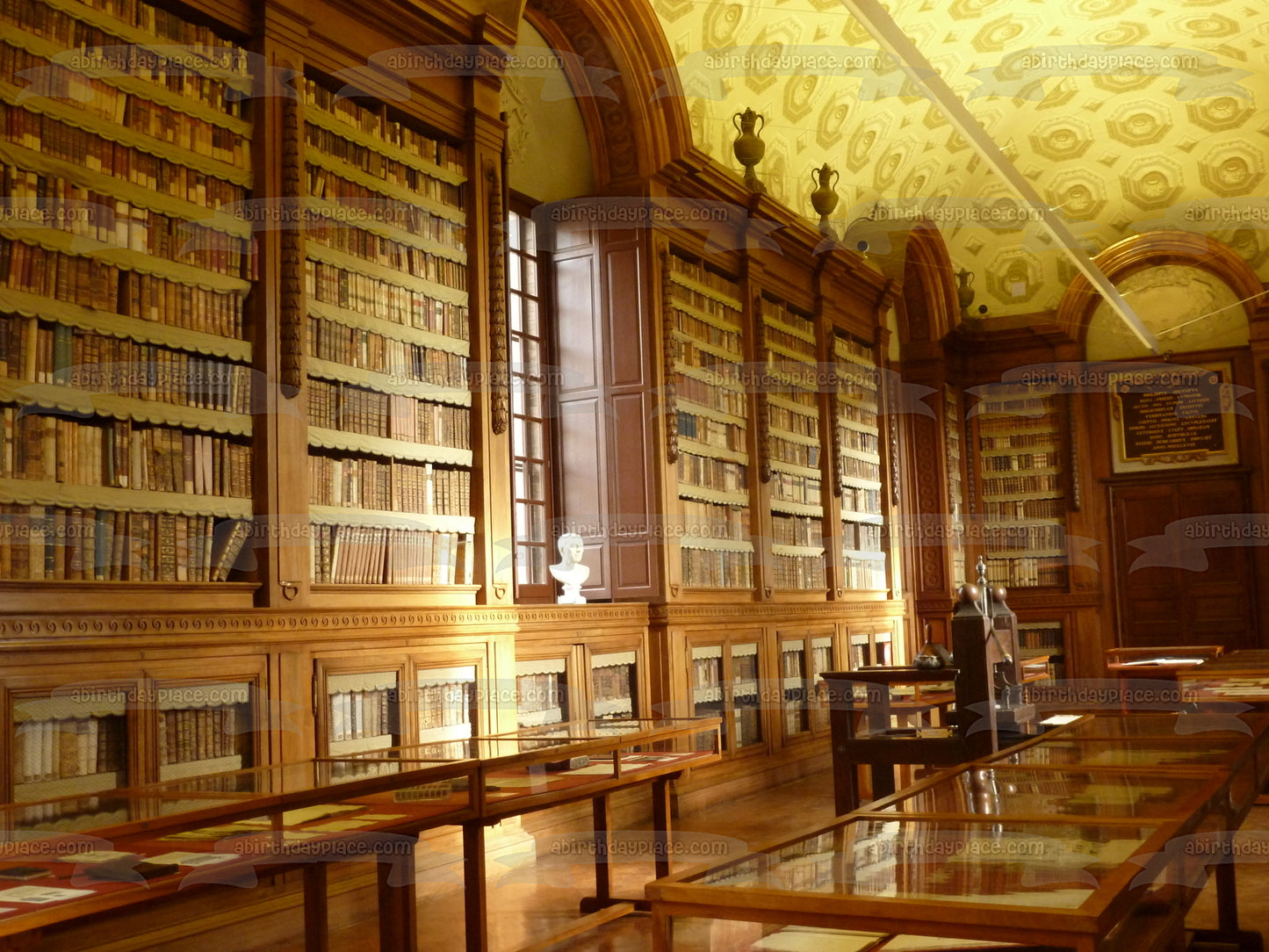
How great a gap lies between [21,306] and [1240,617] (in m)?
12.4

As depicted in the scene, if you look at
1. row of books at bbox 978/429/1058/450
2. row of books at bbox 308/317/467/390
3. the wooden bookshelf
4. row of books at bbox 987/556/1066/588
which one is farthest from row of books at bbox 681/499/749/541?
row of books at bbox 978/429/1058/450

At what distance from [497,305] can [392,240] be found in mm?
728

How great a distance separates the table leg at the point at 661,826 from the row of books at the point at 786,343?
200 inches

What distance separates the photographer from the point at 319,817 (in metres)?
3.33

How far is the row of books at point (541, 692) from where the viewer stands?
6.54m

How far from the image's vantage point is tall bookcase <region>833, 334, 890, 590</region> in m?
11.2

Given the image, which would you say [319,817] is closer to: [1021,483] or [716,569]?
[716,569]

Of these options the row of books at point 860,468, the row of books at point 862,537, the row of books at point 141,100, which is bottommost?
the row of books at point 862,537

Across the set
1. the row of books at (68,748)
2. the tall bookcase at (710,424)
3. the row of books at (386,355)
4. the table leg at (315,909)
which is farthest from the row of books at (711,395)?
the table leg at (315,909)

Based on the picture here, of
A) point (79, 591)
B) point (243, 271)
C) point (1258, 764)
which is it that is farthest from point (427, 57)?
point (1258, 764)

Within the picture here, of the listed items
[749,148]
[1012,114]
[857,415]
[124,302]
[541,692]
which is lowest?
[541,692]

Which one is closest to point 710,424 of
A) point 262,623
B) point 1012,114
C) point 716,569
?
point 716,569

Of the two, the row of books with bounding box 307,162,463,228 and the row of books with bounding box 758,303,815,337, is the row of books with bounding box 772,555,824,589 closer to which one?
the row of books with bounding box 758,303,815,337

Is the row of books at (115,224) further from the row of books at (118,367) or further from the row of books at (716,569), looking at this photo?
the row of books at (716,569)
